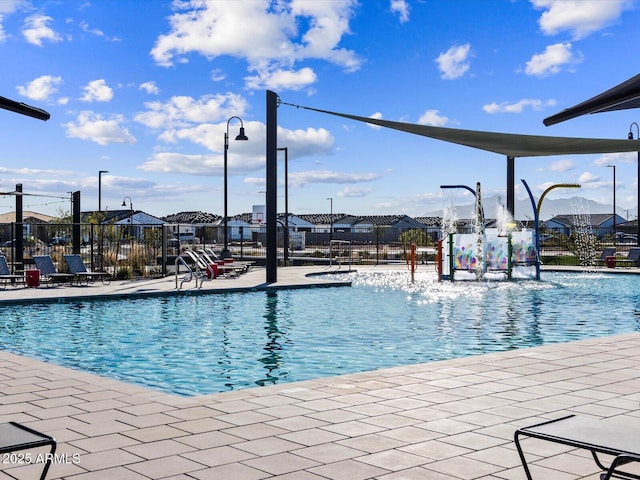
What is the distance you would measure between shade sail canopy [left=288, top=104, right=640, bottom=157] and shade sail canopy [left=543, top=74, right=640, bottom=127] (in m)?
9.81

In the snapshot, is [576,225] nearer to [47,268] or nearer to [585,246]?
[585,246]

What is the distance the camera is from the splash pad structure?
20844mm

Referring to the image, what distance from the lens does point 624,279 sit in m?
21.7

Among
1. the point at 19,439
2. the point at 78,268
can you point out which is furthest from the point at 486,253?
the point at 19,439

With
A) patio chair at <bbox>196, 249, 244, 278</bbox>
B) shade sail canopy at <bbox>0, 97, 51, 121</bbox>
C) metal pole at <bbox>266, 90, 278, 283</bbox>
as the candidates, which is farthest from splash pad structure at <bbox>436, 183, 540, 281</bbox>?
shade sail canopy at <bbox>0, 97, 51, 121</bbox>

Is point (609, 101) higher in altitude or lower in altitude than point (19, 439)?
higher

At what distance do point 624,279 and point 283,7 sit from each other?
45.8ft

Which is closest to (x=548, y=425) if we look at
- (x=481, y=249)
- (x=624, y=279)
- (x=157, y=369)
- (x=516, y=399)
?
(x=516, y=399)

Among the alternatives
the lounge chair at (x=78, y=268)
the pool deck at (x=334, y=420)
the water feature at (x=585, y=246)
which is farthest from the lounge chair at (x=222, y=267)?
the water feature at (x=585, y=246)

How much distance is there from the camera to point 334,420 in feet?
16.3

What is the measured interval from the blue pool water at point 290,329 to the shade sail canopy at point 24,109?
3025 mm

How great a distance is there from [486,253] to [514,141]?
740cm

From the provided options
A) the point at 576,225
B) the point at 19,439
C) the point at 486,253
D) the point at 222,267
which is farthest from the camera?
the point at 576,225

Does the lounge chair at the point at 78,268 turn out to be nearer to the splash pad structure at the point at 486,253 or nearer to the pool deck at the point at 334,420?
the splash pad structure at the point at 486,253
